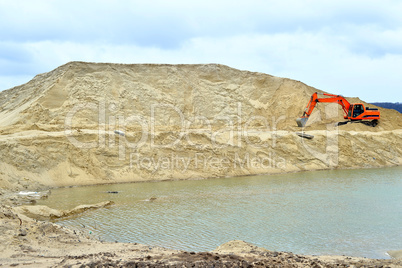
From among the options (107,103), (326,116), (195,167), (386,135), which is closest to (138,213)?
(195,167)

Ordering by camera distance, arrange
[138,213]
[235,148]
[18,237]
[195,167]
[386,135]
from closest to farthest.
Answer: [18,237] < [138,213] < [195,167] < [235,148] < [386,135]

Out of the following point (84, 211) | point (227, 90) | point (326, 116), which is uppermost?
point (227, 90)

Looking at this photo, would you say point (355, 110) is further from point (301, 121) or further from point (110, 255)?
point (110, 255)

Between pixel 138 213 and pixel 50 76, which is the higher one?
pixel 50 76

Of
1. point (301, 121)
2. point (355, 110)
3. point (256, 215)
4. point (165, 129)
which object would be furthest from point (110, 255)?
point (355, 110)

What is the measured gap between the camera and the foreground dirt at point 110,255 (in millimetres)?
5793

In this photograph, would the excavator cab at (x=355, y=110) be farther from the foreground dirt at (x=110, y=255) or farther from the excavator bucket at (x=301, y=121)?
the foreground dirt at (x=110, y=255)

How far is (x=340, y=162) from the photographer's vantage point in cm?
2570

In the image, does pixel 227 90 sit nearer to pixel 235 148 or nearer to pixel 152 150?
pixel 235 148

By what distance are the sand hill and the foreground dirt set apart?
10.7 metres

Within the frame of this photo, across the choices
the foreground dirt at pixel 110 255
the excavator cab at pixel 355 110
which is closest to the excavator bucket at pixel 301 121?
the excavator cab at pixel 355 110

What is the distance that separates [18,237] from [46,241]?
1.82ft

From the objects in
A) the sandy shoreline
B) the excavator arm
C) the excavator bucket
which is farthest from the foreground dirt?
the excavator arm

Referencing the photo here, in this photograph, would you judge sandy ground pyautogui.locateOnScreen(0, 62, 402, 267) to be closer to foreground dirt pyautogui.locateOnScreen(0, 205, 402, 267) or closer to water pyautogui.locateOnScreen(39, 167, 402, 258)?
foreground dirt pyautogui.locateOnScreen(0, 205, 402, 267)
